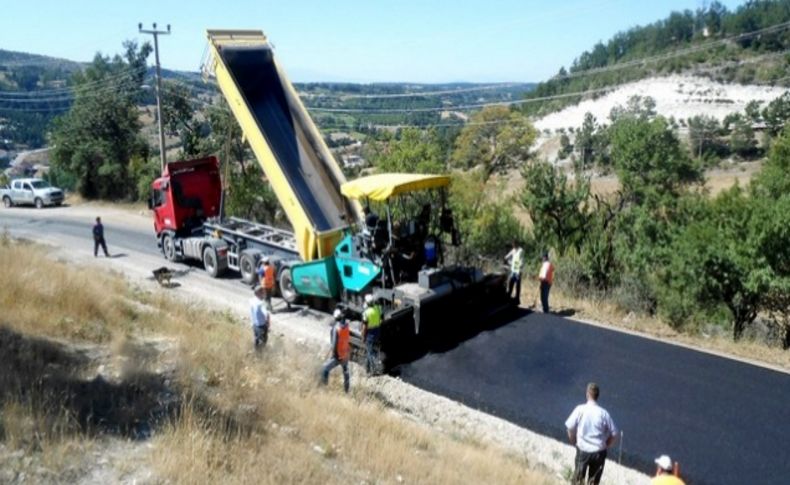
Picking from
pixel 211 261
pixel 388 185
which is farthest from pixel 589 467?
pixel 211 261

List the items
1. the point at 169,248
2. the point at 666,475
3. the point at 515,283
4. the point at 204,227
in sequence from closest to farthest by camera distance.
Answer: the point at 666,475 < the point at 515,283 < the point at 204,227 < the point at 169,248

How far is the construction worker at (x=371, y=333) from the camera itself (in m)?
9.12

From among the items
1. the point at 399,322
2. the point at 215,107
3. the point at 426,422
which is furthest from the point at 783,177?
the point at 215,107

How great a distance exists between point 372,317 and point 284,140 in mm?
5187

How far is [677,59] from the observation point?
10681 cm

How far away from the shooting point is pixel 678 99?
3740 inches

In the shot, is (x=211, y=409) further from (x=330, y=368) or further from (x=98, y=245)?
(x=98, y=245)

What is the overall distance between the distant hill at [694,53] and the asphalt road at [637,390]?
8388 cm

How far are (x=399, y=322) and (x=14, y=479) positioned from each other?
596 cm

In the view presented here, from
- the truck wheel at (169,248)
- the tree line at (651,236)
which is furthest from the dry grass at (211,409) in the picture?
the tree line at (651,236)

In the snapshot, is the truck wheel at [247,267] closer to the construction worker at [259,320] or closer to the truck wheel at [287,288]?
the truck wheel at [287,288]

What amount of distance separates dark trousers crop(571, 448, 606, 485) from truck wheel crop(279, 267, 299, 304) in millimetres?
7256

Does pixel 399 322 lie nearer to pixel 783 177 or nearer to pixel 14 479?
pixel 14 479

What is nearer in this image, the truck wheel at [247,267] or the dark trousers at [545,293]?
the dark trousers at [545,293]
